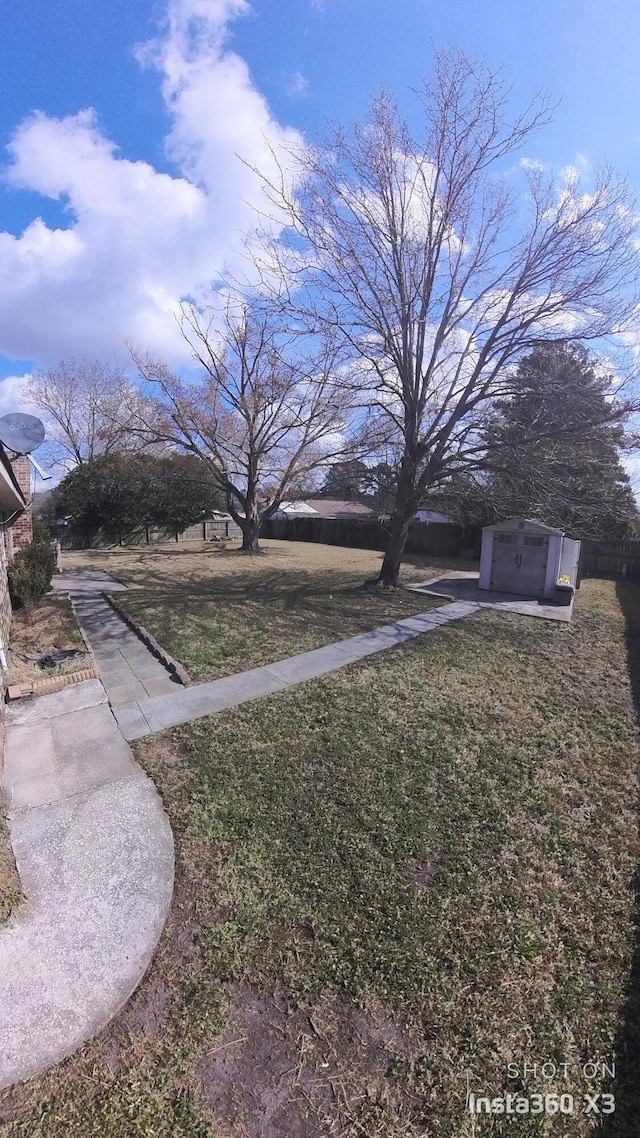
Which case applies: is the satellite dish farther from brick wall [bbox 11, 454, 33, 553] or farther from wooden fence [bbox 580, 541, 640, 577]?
wooden fence [bbox 580, 541, 640, 577]

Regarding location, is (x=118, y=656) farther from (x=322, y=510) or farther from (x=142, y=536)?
(x=322, y=510)

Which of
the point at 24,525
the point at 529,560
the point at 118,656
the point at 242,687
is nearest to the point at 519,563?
the point at 529,560

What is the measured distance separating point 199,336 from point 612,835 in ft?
65.6

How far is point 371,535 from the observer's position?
25.8 m

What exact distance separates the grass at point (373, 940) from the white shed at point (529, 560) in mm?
6720

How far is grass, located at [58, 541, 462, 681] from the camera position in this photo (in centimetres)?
665

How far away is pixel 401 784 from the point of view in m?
3.59

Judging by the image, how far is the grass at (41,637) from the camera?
5375 millimetres

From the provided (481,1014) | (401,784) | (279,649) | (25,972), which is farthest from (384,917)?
(279,649)

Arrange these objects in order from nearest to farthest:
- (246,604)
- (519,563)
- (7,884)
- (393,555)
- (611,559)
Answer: (7,884) < (246,604) < (519,563) < (393,555) < (611,559)

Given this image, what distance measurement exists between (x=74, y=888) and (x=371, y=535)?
23858mm

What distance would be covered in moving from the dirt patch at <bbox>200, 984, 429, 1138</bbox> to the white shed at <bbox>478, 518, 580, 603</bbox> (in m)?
9.94

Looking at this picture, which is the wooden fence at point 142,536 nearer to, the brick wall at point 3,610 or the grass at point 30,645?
the brick wall at point 3,610

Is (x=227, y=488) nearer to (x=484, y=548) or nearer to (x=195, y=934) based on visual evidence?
(x=484, y=548)
